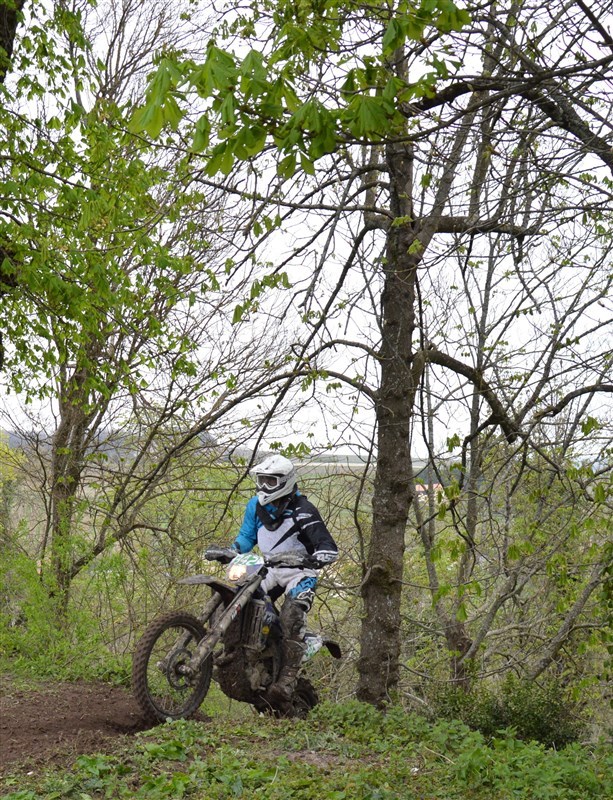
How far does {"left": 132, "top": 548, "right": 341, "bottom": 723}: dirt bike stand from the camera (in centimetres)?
669

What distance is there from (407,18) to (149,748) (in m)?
4.39

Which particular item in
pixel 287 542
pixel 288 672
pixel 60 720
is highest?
pixel 287 542

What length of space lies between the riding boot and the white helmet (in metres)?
1.23

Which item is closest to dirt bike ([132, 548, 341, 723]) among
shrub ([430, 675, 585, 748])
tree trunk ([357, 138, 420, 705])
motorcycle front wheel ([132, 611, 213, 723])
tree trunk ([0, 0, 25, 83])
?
motorcycle front wheel ([132, 611, 213, 723])

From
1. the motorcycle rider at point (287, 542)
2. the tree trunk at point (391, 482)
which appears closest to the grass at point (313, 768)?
the motorcycle rider at point (287, 542)

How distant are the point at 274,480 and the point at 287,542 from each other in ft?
1.85

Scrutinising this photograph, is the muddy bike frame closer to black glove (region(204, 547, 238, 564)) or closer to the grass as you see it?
black glove (region(204, 547, 238, 564))

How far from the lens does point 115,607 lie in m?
11.6

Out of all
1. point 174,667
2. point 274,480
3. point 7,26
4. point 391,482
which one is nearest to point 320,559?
point 274,480

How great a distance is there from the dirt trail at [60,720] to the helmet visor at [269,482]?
213 cm

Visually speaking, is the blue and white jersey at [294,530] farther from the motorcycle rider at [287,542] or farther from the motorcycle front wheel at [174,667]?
the motorcycle front wheel at [174,667]

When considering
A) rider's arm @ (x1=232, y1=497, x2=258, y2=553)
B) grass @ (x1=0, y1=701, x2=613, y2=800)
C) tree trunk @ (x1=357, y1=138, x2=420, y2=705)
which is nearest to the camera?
grass @ (x1=0, y1=701, x2=613, y2=800)

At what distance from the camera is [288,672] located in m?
7.43

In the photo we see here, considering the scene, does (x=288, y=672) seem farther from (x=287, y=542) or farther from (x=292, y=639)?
(x=287, y=542)
